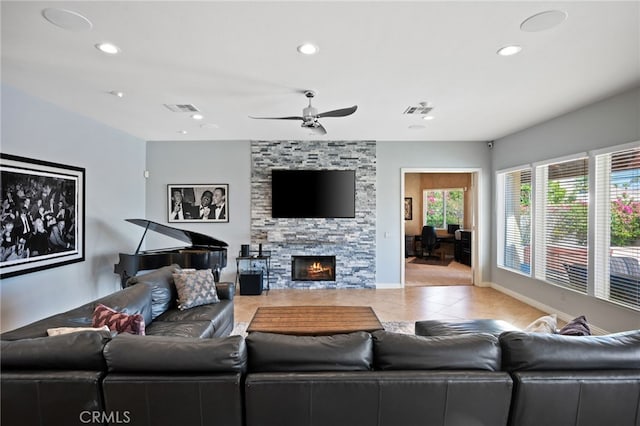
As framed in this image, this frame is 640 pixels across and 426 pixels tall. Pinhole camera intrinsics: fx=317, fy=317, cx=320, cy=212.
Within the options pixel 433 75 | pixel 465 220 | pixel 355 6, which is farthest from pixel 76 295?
pixel 465 220

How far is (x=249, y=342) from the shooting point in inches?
60.7

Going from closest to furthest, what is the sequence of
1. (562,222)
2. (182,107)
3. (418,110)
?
(182,107) < (418,110) < (562,222)

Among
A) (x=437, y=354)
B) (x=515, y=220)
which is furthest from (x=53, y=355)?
(x=515, y=220)

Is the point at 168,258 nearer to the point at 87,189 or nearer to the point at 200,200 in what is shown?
the point at 87,189

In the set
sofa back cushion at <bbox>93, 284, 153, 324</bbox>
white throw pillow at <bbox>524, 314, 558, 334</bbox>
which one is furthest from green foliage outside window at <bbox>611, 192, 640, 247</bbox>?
sofa back cushion at <bbox>93, 284, 153, 324</bbox>

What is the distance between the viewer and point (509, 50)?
2580 millimetres

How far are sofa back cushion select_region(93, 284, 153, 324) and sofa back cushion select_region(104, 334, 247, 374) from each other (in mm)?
1296

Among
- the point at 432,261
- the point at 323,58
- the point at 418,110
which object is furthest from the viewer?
the point at 432,261

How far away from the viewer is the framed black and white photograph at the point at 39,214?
3307 millimetres

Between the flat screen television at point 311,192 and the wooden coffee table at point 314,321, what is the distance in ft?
9.15

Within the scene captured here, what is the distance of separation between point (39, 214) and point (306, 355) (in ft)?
12.9

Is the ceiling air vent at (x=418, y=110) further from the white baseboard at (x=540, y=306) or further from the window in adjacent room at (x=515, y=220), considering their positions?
the white baseboard at (x=540, y=306)

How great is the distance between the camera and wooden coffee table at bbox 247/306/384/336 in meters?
2.86

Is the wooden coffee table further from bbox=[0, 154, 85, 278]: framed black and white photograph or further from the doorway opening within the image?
the doorway opening
